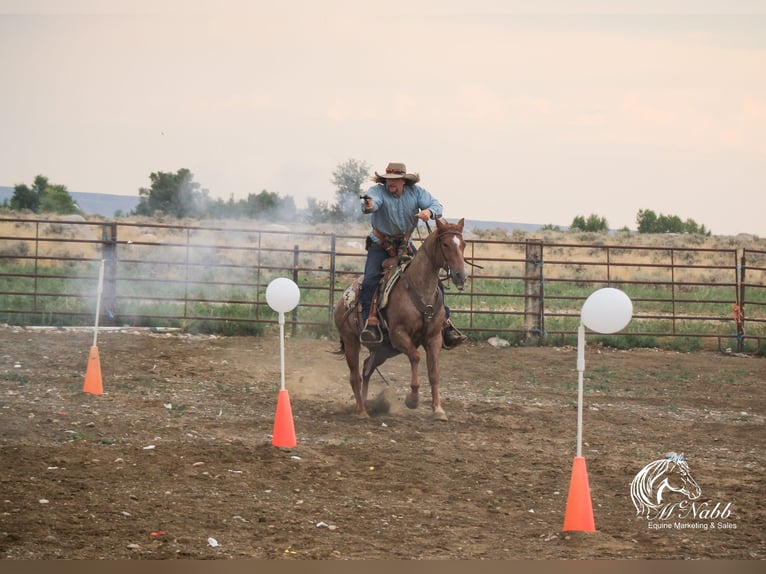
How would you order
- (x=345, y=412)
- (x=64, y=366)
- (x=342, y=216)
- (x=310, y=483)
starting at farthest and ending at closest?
(x=342, y=216) → (x=64, y=366) → (x=345, y=412) → (x=310, y=483)

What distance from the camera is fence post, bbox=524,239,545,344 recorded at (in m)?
17.3

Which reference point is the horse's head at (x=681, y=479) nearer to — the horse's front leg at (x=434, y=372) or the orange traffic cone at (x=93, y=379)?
the horse's front leg at (x=434, y=372)

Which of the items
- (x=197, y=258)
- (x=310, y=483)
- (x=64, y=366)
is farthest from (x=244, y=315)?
(x=197, y=258)

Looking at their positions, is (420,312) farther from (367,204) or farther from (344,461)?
(344,461)

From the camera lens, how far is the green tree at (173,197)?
171ft

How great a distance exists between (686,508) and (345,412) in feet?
15.5

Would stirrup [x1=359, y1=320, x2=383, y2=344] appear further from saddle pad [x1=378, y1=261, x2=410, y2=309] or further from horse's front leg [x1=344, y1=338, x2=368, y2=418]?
horse's front leg [x1=344, y1=338, x2=368, y2=418]

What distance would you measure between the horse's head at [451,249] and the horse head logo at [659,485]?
2714 millimetres

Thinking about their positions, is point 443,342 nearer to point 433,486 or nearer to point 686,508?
point 433,486

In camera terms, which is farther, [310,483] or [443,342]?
[443,342]

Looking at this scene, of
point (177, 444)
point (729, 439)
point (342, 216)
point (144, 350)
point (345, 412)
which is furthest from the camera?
point (342, 216)

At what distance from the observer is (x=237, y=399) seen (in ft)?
35.9

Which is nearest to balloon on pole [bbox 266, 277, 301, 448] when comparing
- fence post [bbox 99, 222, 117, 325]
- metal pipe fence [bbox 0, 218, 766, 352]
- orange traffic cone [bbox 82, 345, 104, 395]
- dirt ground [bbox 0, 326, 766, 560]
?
dirt ground [bbox 0, 326, 766, 560]

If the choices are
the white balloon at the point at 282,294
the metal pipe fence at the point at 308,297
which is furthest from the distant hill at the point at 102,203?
the white balloon at the point at 282,294
